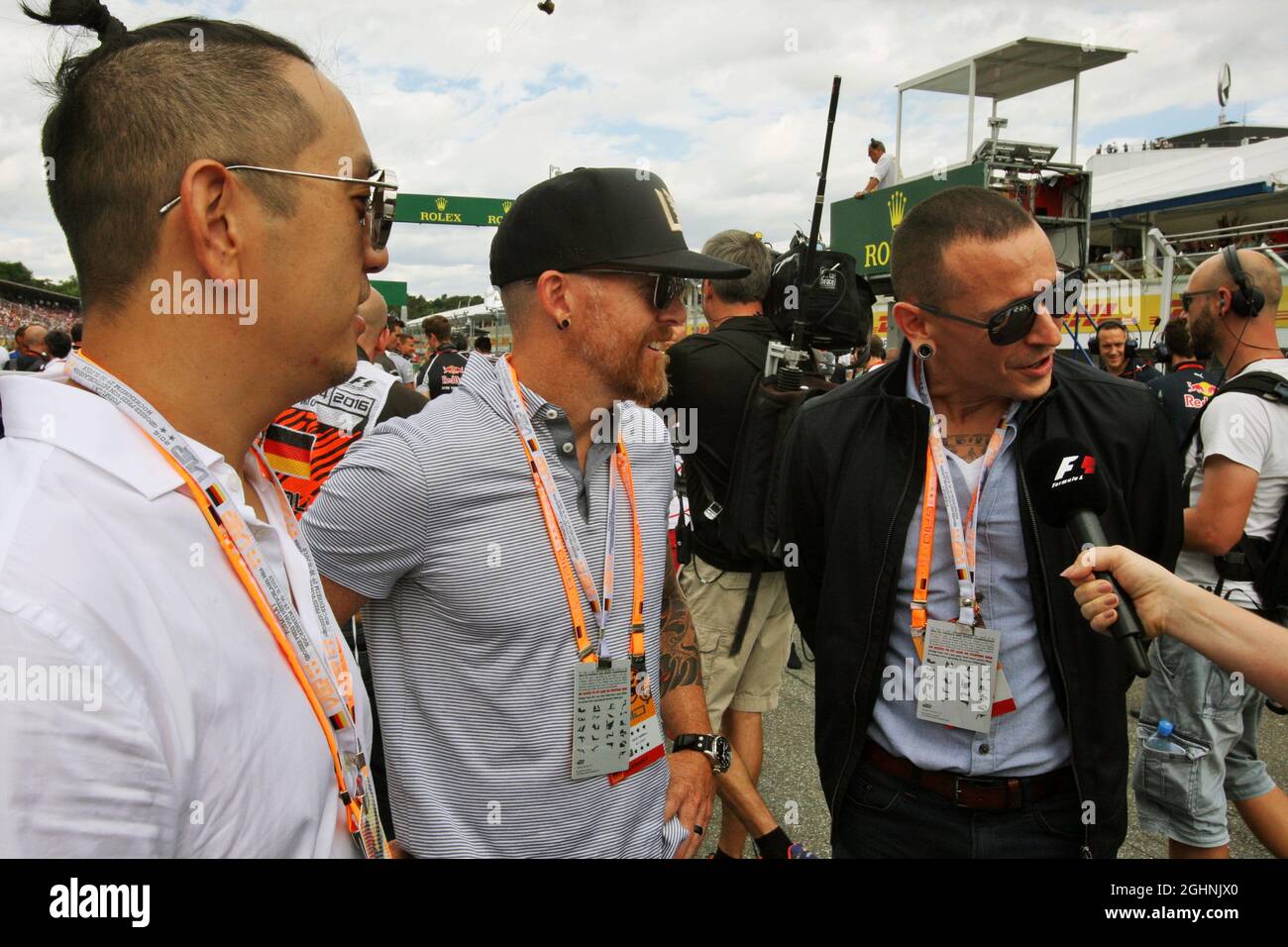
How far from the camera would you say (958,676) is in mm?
2100

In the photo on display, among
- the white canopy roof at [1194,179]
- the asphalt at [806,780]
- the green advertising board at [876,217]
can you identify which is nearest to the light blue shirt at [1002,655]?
the asphalt at [806,780]

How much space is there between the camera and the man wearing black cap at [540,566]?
1762 millimetres

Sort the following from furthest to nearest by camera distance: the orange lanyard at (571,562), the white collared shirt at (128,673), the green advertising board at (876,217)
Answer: the green advertising board at (876,217) → the orange lanyard at (571,562) → the white collared shirt at (128,673)

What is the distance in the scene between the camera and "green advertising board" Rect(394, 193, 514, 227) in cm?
2512

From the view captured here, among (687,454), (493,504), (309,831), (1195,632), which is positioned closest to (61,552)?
(309,831)

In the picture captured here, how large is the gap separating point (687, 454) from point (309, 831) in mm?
3203

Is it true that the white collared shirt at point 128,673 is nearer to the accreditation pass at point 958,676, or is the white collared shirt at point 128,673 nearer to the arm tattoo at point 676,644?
the arm tattoo at point 676,644

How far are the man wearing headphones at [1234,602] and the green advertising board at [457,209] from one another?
2367cm

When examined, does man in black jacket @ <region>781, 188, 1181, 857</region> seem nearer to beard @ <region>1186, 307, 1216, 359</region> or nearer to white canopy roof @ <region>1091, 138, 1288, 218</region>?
beard @ <region>1186, 307, 1216, 359</region>

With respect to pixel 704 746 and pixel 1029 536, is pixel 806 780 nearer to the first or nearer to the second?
pixel 704 746

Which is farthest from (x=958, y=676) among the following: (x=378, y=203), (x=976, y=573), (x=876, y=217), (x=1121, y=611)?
(x=876, y=217)

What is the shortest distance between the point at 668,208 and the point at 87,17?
132cm
